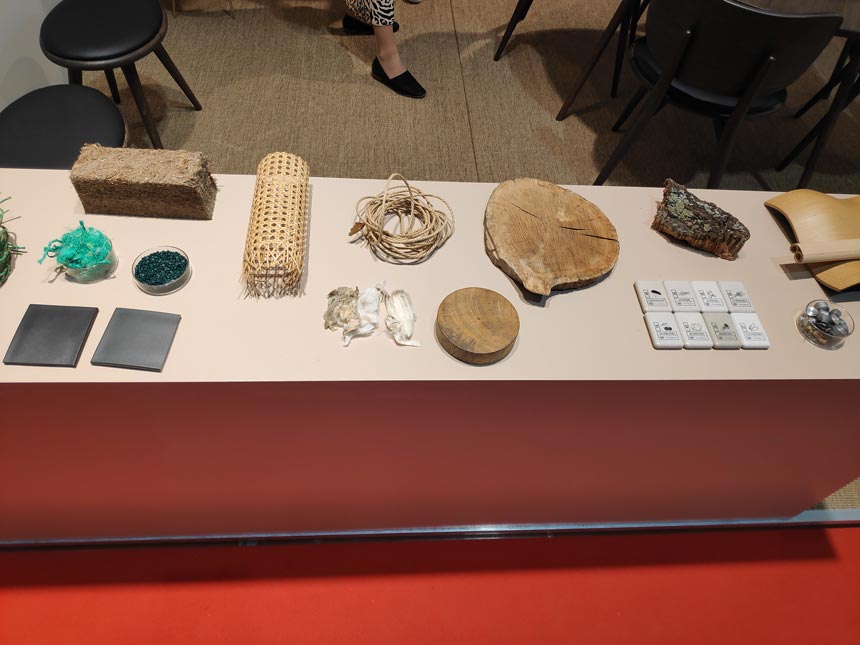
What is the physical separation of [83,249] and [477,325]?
A: 0.80 meters

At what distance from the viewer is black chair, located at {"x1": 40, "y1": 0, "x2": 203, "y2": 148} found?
183 cm

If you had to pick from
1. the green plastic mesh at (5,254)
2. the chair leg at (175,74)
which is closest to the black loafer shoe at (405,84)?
the chair leg at (175,74)

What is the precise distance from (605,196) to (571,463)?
68 cm

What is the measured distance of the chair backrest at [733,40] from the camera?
1.53 m

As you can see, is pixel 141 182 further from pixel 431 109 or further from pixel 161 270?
pixel 431 109

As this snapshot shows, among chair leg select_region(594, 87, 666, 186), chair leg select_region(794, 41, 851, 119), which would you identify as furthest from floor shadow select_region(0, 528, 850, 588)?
chair leg select_region(794, 41, 851, 119)

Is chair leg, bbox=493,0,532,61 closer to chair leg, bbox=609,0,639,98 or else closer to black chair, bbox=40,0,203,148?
chair leg, bbox=609,0,639,98

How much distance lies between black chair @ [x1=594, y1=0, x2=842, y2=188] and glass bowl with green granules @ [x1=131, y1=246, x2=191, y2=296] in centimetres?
157

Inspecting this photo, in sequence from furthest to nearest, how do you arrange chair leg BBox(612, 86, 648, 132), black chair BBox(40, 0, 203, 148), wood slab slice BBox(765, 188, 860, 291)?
chair leg BBox(612, 86, 648, 132) < black chair BBox(40, 0, 203, 148) < wood slab slice BBox(765, 188, 860, 291)

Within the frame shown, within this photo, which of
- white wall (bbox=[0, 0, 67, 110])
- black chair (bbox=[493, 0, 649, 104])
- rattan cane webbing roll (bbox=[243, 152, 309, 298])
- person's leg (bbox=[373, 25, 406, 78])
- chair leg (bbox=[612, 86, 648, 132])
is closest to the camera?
rattan cane webbing roll (bbox=[243, 152, 309, 298])

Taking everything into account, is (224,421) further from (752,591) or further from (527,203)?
(752,591)

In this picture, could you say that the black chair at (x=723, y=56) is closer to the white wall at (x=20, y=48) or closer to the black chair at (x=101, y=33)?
the black chair at (x=101, y=33)

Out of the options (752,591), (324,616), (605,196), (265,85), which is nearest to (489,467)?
(324,616)

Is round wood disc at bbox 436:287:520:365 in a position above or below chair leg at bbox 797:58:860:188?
below
